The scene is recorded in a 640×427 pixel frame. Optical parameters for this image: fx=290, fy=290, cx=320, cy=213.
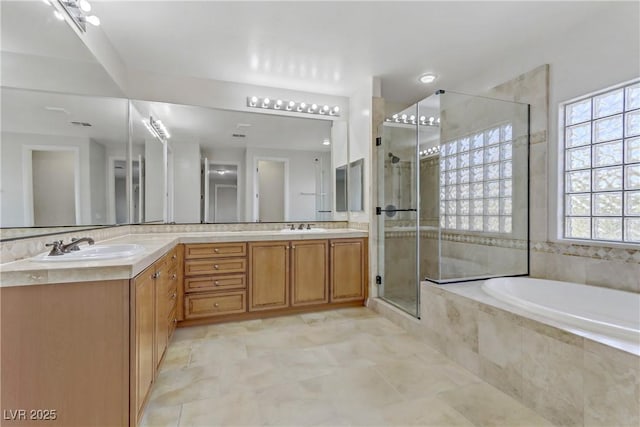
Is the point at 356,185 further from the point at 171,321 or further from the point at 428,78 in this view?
the point at 171,321

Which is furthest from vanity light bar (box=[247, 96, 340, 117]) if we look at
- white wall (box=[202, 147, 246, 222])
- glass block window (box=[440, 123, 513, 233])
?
glass block window (box=[440, 123, 513, 233])

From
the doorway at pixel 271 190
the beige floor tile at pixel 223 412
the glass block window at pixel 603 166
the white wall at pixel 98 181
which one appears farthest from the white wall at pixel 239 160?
the glass block window at pixel 603 166

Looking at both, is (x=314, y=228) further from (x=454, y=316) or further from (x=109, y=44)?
(x=109, y=44)

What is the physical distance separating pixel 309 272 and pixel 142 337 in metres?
1.78

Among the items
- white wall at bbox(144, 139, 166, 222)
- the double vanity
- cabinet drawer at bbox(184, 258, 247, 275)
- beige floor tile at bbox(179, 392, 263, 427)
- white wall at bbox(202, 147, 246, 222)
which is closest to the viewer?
the double vanity

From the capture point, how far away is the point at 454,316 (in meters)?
2.07

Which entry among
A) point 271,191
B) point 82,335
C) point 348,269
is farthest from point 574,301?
point 82,335

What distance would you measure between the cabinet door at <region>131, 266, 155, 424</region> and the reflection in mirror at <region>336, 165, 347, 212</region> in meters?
2.38

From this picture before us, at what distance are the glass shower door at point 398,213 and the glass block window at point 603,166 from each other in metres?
1.19

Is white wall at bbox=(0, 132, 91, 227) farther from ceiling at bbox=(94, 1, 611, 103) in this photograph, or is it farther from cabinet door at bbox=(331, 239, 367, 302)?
cabinet door at bbox=(331, 239, 367, 302)

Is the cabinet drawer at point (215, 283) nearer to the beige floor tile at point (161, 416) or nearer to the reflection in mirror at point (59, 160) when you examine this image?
the reflection in mirror at point (59, 160)

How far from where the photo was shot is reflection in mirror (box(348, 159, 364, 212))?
3342 millimetres

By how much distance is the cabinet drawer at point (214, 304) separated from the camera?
2.62 meters

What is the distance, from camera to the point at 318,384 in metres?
1.77
